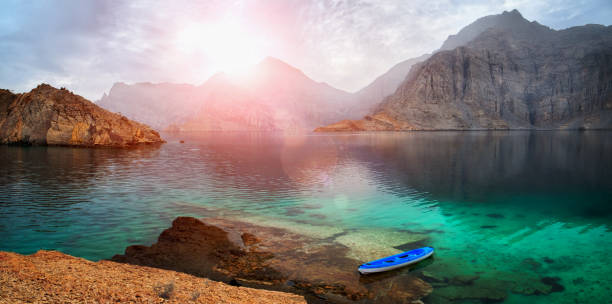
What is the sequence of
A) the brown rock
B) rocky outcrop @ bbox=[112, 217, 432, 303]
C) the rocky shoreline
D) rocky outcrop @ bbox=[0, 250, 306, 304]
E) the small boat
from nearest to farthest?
rocky outcrop @ bbox=[0, 250, 306, 304], the rocky shoreline, rocky outcrop @ bbox=[112, 217, 432, 303], the small boat, the brown rock

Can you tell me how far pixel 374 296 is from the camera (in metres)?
10.2

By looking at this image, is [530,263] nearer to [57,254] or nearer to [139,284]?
[139,284]

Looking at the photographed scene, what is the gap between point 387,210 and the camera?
2156 cm

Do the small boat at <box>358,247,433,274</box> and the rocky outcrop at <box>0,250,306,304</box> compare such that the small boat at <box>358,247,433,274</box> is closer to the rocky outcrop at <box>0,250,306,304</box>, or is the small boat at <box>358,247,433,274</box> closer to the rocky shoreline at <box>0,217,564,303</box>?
the rocky shoreline at <box>0,217,564,303</box>

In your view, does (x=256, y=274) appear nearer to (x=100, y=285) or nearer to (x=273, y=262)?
(x=273, y=262)

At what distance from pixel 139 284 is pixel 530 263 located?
1494cm

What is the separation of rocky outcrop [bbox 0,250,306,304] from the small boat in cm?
342

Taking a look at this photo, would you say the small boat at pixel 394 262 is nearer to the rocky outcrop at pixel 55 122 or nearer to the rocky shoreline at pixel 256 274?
the rocky shoreline at pixel 256 274

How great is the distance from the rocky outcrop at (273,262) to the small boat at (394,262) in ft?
0.92

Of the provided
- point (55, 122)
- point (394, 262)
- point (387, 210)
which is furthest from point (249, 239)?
point (55, 122)

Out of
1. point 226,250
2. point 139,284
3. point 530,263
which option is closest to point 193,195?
point 226,250

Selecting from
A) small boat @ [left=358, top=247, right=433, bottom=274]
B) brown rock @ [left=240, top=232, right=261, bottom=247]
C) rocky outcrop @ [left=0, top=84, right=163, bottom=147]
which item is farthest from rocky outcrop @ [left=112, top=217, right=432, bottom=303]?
rocky outcrop @ [left=0, top=84, right=163, bottom=147]

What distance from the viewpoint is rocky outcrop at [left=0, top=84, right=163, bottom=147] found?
226 ft

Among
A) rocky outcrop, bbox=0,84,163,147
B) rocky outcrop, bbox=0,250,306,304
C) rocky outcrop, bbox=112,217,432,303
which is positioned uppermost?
rocky outcrop, bbox=0,84,163,147
